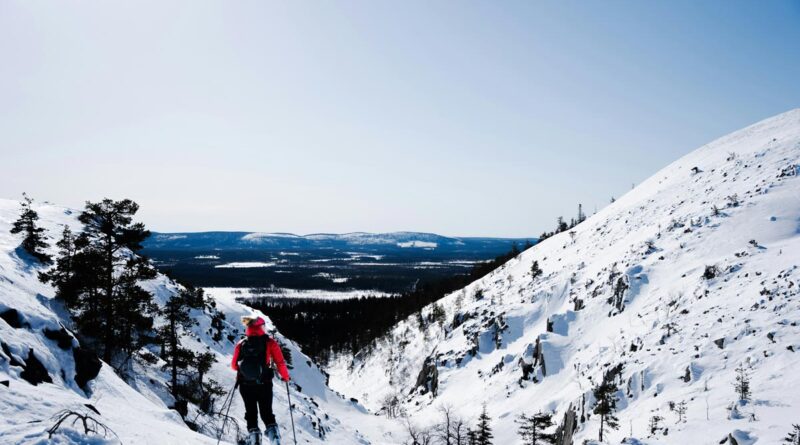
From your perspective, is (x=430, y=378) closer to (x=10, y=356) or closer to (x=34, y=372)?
(x=34, y=372)

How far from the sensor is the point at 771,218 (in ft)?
105

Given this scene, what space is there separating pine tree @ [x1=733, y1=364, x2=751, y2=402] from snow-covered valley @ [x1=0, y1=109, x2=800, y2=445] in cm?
36

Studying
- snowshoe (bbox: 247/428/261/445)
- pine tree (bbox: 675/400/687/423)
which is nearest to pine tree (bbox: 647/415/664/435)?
pine tree (bbox: 675/400/687/423)

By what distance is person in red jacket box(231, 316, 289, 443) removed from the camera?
8008mm

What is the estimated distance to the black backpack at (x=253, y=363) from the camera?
8.00 m

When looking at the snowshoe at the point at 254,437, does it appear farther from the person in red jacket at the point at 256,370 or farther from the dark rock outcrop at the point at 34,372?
the dark rock outcrop at the point at 34,372

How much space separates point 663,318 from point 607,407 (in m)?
10.6

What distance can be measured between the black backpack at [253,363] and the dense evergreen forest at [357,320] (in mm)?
93006

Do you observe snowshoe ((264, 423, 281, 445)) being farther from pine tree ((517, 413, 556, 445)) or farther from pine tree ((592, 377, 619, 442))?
pine tree ((517, 413, 556, 445))

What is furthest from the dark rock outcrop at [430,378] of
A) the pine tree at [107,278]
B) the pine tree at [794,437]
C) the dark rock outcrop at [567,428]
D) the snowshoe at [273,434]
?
the snowshoe at [273,434]

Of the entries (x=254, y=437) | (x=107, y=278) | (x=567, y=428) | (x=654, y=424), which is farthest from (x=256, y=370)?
(x=567, y=428)

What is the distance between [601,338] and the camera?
36.4 meters

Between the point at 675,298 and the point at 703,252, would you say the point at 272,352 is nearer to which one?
the point at 675,298

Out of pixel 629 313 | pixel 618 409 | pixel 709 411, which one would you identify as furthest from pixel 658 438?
pixel 629 313
